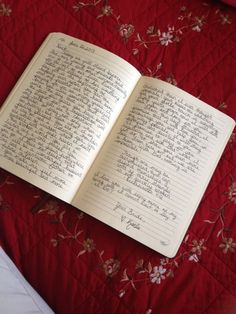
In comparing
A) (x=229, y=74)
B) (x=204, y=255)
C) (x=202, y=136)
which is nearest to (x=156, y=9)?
(x=229, y=74)

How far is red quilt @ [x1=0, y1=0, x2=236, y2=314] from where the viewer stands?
660 millimetres

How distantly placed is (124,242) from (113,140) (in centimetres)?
19

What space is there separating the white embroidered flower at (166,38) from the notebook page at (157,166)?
0.42 feet

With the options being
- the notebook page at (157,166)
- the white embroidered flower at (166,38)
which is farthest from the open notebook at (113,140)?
the white embroidered flower at (166,38)

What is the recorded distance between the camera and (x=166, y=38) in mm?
835

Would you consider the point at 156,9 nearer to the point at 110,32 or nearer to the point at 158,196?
the point at 110,32

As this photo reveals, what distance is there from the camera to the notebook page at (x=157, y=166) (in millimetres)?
674

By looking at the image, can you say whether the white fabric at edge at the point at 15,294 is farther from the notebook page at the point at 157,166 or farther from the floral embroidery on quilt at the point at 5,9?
the floral embroidery on quilt at the point at 5,9

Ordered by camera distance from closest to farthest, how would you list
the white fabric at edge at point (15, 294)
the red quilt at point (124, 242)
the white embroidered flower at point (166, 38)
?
the white fabric at edge at point (15, 294)
the red quilt at point (124, 242)
the white embroidered flower at point (166, 38)

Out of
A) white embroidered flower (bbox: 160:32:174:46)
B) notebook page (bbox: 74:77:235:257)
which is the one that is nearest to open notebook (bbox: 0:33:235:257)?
notebook page (bbox: 74:77:235:257)

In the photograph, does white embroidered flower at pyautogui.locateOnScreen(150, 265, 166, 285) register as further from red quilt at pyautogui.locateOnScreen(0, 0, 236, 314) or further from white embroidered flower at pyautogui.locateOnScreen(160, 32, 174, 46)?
white embroidered flower at pyautogui.locateOnScreen(160, 32, 174, 46)

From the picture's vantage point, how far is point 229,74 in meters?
0.81

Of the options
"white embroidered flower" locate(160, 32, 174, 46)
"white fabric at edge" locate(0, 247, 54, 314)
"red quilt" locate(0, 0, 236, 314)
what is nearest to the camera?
"white fabric at edge" locate(0, 247, 54, 314)

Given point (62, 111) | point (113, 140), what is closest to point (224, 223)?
point (113, 140)
